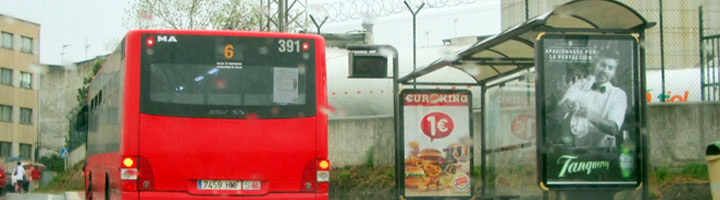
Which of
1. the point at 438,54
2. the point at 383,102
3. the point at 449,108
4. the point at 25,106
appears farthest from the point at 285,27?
the point at 25,106

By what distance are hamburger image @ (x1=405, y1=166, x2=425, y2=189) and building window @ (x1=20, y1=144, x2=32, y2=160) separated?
65.2 meters

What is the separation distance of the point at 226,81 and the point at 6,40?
64.7m

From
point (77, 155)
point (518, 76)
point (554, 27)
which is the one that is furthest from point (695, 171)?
point (77, 155)

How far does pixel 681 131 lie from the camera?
1741 centimetres

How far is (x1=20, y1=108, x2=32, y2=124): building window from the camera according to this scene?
2948 inches

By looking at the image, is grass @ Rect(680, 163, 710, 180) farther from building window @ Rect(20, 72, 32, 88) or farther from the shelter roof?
building window @ Rect(20, 72, 32, 88)

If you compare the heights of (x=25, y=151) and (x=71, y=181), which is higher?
(x=25, y=151)

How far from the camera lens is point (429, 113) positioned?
14.2 metres

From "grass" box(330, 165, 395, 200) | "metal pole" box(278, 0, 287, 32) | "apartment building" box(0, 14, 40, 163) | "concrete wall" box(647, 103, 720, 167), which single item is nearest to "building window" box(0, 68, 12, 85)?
"apartment building" box(0, 14, 40, 163)

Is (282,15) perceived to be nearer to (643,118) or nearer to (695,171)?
(695,171)

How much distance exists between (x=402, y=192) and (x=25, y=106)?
66.3m

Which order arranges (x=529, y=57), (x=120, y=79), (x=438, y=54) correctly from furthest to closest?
(x=438, y=54) → (x=529, y=57) → (x=120, y=79)

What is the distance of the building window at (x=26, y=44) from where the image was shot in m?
73.8

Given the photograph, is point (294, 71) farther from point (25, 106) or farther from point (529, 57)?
point (25, 106)
